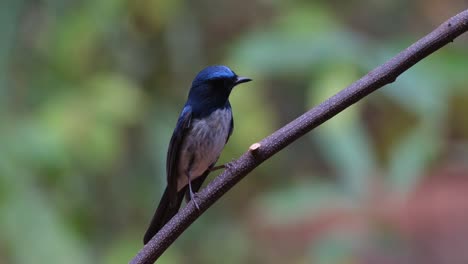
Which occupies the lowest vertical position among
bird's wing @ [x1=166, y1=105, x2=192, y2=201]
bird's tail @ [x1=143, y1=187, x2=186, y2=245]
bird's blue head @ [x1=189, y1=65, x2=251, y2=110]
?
bird's tail @ [x1=143, y1=187, x2=186, y2=245]

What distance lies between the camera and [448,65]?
285cm

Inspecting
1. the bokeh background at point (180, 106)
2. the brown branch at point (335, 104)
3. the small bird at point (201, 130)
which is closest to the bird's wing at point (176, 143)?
the small bird at point (201, 130)

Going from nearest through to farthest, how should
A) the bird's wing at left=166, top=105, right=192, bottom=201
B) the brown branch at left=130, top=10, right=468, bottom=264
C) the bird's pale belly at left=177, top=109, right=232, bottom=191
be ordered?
the brown branch at left=130, top=10, right=468, bottom=264, the bird's wing at left=166, top=105, right=192, bottom=201, the bird's pale belly at left=177, top=109, right=232, bottom=191

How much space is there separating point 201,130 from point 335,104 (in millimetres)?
1308

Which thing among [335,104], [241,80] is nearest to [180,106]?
[241,80]

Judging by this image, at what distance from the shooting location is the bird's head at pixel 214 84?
112 inches

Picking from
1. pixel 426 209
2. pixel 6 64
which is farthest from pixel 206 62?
pixel 426 209

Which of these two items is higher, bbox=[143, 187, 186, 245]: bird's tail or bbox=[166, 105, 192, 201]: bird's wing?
bbox=[166, 105, 192, 201]: bird's wing

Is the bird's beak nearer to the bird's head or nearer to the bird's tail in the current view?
the bird's head

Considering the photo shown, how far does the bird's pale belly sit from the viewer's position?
286 centimetres

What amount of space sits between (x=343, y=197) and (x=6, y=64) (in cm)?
128

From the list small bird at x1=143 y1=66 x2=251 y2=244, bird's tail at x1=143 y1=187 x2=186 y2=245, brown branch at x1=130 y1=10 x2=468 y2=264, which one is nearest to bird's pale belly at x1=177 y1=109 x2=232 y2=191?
small bird at x1=143 y1=66 x2=251 y2=244

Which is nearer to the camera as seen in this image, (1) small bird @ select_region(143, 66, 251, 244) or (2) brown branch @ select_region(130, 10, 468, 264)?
(2) brown branch @ select_region(130, 10, 468, 264)

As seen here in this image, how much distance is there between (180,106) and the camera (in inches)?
139
